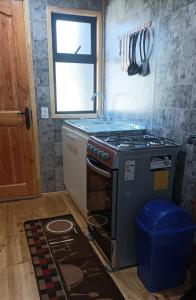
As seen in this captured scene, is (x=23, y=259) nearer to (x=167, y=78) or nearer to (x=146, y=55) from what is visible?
A: (x=167, y=78)

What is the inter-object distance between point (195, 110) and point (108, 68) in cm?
160

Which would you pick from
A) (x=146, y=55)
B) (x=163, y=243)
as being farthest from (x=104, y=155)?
(x=146, y=55)

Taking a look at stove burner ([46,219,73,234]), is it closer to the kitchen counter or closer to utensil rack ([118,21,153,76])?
the kitchen counter

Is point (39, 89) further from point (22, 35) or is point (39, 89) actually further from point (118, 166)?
point (118, 166)

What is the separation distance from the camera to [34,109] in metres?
2.83

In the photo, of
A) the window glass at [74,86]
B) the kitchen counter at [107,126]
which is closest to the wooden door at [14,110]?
the window glass at [74,86]

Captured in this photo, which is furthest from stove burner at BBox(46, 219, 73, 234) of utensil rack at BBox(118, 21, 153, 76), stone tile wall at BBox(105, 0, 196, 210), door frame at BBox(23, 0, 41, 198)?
utensil rack at BBox(118, 21, 153, 76)

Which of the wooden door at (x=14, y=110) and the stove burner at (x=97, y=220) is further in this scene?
the wooden door at (x=14, y=110)

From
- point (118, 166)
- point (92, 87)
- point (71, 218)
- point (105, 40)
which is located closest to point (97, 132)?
point (118, 166)

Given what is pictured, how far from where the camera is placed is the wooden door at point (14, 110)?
2.57 meters

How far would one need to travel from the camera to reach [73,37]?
2.91 m

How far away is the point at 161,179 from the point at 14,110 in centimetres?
190

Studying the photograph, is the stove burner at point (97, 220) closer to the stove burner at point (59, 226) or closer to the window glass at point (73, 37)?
the stove burner at point (59, 226)

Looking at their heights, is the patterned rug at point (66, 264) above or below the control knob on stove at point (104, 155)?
below
